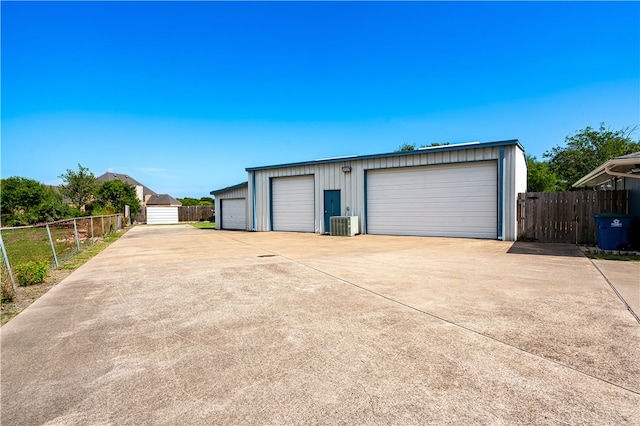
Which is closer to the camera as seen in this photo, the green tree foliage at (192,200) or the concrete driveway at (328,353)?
the concrete driveway at (328,353)

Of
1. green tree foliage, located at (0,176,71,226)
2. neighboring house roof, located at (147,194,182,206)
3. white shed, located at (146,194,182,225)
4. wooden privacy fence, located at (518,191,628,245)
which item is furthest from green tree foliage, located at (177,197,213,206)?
wooden privacy fence, located at (518,191,628,245)

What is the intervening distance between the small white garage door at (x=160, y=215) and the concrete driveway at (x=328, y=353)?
3673 cm

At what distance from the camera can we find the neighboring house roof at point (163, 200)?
59381mm

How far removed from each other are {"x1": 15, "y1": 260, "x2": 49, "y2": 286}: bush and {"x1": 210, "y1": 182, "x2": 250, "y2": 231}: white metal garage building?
15096 mm

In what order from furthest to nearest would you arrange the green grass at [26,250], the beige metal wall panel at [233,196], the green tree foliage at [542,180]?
the green tree foliage at [542,180], the beige metal wall panel at [233,196], the green grass at [26,250]

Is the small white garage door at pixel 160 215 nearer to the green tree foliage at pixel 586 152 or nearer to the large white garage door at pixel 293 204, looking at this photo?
the large white garage door at pixel 293 204

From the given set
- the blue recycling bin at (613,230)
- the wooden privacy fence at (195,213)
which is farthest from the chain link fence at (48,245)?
the wooden privacy fence at (195,213)

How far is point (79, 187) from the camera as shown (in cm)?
3772

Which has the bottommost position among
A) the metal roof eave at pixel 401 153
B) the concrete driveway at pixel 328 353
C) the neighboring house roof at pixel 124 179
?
the concrete driveway at pixel 328 353

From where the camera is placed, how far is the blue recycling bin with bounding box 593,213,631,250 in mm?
9266

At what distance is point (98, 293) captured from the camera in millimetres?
5676

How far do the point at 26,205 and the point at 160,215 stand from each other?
1243 centimetres

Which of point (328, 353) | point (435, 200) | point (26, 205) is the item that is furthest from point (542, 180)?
point (26, 205)

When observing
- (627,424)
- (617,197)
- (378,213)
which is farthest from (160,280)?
(617,197)
